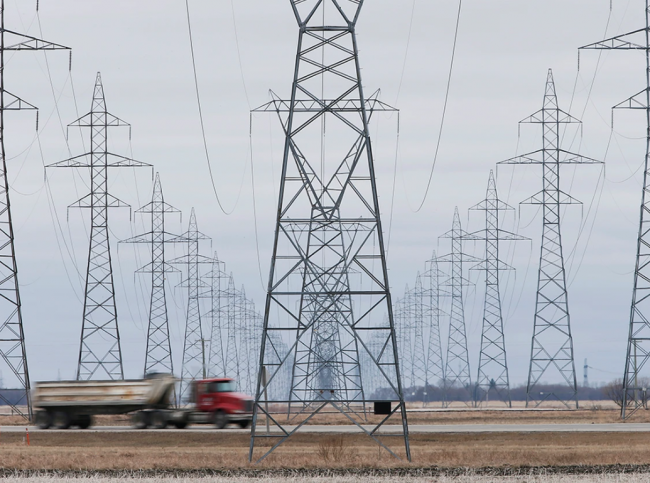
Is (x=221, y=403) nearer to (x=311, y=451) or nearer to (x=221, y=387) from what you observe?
(x=221, y=387)

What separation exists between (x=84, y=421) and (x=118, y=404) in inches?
85.7

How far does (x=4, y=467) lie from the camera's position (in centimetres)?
3181

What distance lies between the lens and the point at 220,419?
57031 millimetres

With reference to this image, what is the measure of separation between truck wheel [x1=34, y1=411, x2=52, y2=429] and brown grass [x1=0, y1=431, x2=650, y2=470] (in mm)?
7996

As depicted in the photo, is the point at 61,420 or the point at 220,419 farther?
the point at 220,419

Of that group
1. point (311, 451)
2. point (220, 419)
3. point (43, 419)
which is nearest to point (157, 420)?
point (220, 419)

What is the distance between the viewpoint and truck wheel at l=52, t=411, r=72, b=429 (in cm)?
5666

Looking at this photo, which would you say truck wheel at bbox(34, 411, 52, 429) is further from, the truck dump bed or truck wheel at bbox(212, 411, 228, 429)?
truck wheel at bbox(212, 411, 228, 429)

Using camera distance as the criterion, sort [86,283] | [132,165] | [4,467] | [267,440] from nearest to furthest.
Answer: [4,467] → [267,440] → [86,283] → [132,165]

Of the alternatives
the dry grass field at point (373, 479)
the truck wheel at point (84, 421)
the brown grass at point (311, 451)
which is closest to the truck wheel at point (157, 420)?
the truck wheel at point (84, 421)

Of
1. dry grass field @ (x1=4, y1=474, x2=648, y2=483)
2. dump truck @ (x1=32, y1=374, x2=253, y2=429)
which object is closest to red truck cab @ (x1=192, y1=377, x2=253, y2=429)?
dump truck @ (x1=32, y1=374, x2=253, y2=429)

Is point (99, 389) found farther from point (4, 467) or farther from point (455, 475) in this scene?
point (455, 475)

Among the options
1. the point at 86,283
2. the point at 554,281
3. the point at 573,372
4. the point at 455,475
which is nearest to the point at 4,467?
the point at 455,475

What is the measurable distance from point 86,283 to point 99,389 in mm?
6762
